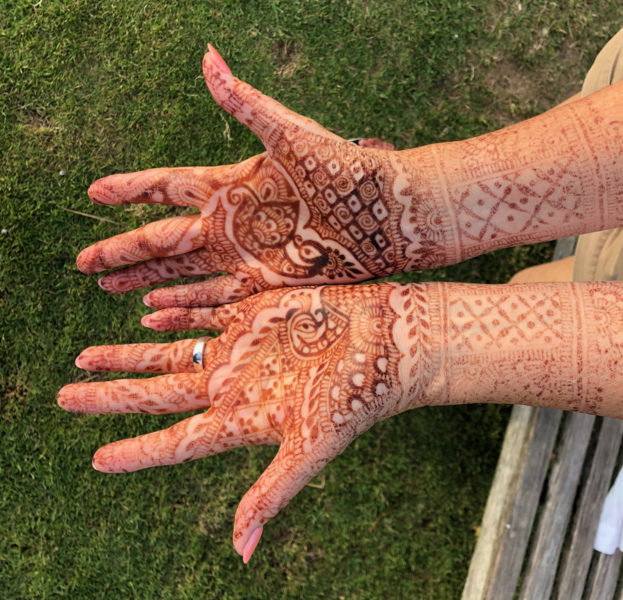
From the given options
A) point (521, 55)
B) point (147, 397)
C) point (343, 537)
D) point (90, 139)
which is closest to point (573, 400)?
point (147, 397)

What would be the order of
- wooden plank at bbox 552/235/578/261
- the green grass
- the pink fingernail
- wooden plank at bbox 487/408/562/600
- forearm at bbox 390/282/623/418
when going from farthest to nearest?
wooden plank at bbox 552/235/578/261
the green grass
wooden plank at bbox 487/408/562/600
the pink fingernail
forearm at bbox 390/282/623/418

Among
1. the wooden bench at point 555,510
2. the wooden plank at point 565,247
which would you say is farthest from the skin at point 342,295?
the wooden plank at point 565,247

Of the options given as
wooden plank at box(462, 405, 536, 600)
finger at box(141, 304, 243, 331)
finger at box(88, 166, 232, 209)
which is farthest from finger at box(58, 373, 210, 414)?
wooden plank at box(462, 405, 536, 600)

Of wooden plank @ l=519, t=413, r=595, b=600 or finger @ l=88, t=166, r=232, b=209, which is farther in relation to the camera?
wooden plank @ l=519, t=413, r=595, b=600

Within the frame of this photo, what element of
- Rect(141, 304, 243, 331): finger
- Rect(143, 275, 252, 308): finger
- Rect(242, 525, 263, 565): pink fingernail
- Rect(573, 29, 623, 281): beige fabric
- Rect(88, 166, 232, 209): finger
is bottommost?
Rect(242, 525, 263, 565): pink fingernail

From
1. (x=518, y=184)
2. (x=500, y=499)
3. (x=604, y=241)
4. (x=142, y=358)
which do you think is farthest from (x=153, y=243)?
(x=500, y=499)

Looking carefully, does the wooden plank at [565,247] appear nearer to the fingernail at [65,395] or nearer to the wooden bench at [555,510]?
the wooden bench at [555,510]

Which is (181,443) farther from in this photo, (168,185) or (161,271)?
(168,185)

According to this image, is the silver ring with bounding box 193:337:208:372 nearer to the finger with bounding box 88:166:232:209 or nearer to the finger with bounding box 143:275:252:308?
the finger with bounding box 143:275:252:308
